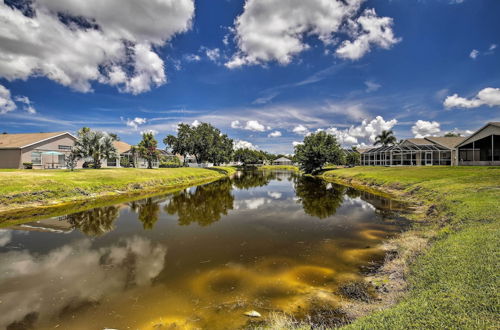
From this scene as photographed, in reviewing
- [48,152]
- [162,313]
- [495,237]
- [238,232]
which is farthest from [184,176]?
[495,237]

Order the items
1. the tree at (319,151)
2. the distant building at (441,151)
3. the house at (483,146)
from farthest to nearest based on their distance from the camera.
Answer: the tree at (319,151), the distant building at (441,151), the house at (483,146)

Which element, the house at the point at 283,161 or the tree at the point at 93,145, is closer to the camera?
the tree at the point at 93,145

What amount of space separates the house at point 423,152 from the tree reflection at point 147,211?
64306 millimetres

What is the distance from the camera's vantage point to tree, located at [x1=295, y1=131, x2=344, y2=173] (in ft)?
212

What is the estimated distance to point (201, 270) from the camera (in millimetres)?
8625

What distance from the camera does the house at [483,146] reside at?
125ft

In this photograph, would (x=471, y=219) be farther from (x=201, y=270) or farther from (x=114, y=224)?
(x=114, y=224)

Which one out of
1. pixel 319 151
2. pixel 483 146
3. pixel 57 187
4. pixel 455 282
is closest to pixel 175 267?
pixel 455 282

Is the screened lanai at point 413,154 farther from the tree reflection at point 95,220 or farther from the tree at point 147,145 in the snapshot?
the tree reflection at point 95,220

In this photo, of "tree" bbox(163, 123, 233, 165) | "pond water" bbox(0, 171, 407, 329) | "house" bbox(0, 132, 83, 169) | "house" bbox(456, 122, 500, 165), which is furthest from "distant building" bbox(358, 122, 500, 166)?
"house" bbox(0, 132, 83, 169)

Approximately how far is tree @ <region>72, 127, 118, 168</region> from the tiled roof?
10.0 meters

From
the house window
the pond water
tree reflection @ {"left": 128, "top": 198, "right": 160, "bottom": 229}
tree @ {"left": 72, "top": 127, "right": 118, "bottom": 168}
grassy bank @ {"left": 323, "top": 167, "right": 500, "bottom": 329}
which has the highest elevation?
tree @ {"left": 72, "top": 127, "right": 118, "bottom": 168}

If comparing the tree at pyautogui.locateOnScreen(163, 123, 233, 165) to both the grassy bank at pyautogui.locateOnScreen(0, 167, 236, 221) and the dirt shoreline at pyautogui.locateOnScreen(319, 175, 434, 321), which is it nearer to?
the grassy bank at pyautogui.locateOnScreen(0, 167, 236, 221)

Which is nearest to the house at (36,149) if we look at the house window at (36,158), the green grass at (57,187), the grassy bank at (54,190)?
the house window at (36,158)
